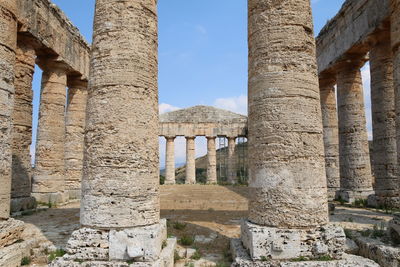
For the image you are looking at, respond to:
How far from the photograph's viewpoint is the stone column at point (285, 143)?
206 inches

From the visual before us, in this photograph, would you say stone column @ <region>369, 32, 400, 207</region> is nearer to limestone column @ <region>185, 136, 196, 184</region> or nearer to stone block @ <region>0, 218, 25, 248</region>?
stone block @ <region>0, 218, 25, 248</region>

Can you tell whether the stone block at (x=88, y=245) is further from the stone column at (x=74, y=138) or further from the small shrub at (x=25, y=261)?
the stone column at (x=74, y=138)

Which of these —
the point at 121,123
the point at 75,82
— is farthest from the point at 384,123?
the point at 75,82

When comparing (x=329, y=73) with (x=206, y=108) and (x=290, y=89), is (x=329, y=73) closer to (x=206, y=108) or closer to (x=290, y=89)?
(x=290, y=89)

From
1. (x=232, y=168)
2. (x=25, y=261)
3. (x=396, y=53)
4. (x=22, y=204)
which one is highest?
(x=396, y=53)

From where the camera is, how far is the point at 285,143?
5.64 m

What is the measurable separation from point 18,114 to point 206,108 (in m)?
24.5

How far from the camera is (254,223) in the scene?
5.77 metres

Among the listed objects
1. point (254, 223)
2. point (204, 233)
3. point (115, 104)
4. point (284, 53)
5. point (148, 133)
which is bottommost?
point (204, 233)

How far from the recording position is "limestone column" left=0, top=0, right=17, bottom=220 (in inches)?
254

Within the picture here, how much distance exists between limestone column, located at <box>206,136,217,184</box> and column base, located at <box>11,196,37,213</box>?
65.1 feet

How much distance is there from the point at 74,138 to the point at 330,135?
13713 mm

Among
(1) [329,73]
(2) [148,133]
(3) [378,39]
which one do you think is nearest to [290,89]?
(2) [148,133]

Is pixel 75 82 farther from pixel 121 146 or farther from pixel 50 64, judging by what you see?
pixel 121 146
